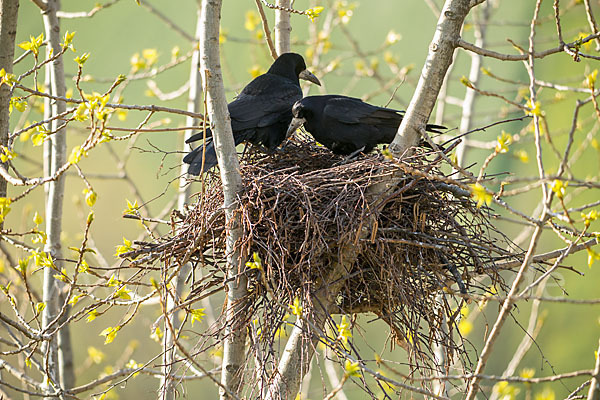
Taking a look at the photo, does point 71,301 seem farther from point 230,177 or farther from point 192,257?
point 230,177

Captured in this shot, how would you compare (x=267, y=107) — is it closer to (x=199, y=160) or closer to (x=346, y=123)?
(x=346, y=123)

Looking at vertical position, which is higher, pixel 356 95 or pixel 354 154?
pixel 356 95

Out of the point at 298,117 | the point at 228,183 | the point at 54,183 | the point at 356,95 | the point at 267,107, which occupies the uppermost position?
the point at 356,95

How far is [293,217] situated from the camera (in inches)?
99.4

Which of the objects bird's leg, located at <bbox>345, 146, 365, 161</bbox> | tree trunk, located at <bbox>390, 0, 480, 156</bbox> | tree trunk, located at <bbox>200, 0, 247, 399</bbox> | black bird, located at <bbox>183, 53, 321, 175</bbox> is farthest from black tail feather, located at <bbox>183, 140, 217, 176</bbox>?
tree trunk, located at <bbox>390, 0, 480, 156</bbox>

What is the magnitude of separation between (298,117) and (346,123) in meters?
0.24

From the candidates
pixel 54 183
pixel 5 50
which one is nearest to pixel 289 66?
pixel 54 183

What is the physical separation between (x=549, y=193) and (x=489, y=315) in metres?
A: 5.99

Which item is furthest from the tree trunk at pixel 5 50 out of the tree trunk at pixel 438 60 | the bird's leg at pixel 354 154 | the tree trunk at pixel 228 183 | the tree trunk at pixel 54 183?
the tree trunk at pixel 438 60

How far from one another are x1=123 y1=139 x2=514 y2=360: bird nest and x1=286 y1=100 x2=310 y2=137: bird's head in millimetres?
649

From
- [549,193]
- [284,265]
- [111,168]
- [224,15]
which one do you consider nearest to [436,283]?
[284,265]

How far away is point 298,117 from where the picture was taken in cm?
335

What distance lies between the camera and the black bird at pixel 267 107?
338 cm

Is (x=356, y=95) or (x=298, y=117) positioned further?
(x=356, y=95)
